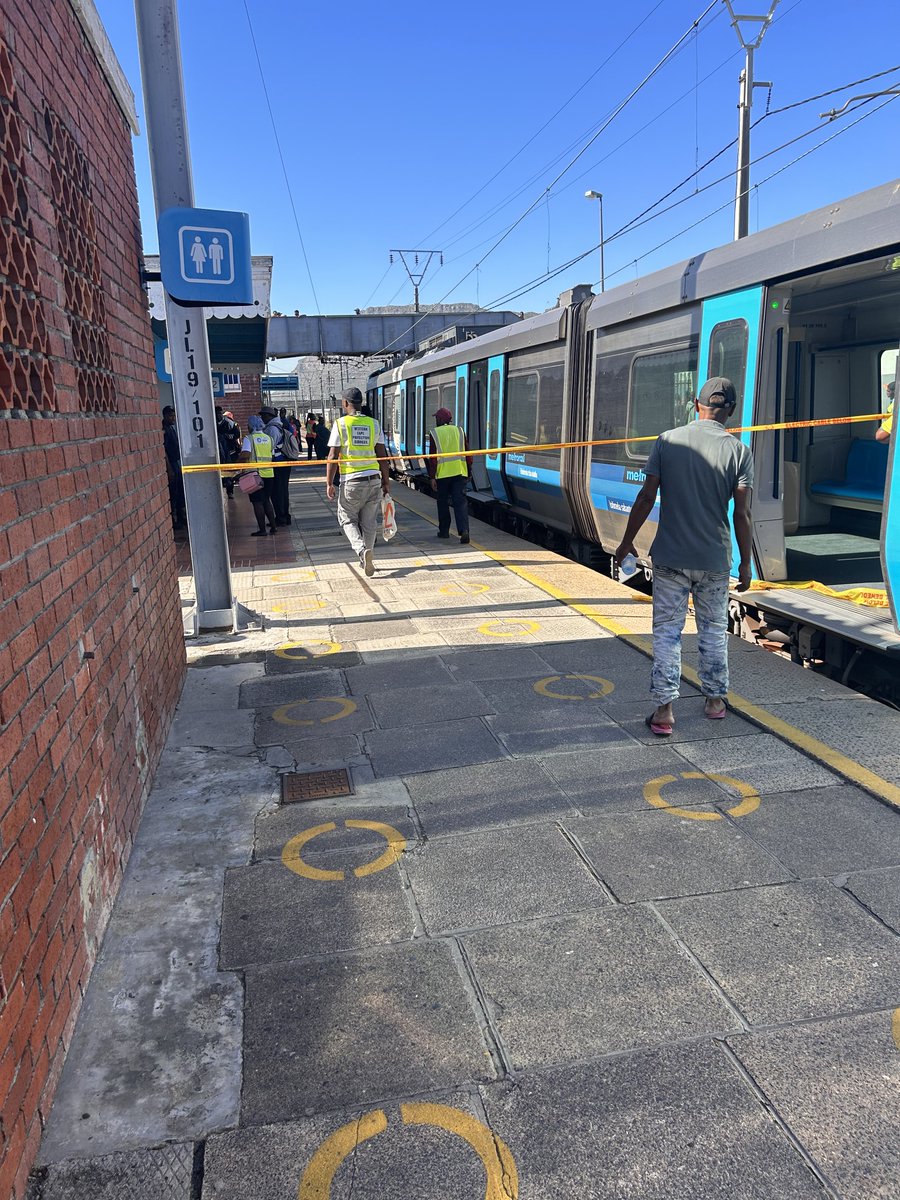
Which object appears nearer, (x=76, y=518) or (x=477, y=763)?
(x=76, y=518)

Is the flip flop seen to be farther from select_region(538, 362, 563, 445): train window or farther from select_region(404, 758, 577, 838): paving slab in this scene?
select_region(538, 362, 563, 445): train window

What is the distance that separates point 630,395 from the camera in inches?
326

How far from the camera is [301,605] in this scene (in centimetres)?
802

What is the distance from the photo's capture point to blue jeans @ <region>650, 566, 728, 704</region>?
450 centimetres

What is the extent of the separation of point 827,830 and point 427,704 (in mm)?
2412

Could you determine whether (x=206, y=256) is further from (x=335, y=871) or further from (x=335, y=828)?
(x=335, y=871)

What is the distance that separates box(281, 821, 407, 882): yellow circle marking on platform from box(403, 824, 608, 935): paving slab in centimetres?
9

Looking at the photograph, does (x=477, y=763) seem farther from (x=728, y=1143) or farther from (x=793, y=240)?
(x=793, y=240)

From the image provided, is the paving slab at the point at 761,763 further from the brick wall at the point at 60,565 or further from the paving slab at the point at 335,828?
the brick wall at the point at 60,565

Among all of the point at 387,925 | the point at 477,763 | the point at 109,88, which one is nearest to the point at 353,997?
the point at 387,925

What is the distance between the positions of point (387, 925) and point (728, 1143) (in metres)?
1.29

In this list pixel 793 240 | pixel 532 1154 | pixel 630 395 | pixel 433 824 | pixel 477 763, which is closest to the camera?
pixel 532 1154

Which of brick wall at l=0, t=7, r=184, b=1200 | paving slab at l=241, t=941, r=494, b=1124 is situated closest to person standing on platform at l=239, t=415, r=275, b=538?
brick wall at l=0, t=7, r=184, b=1200

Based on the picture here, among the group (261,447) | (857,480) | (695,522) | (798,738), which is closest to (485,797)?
(798,738)
